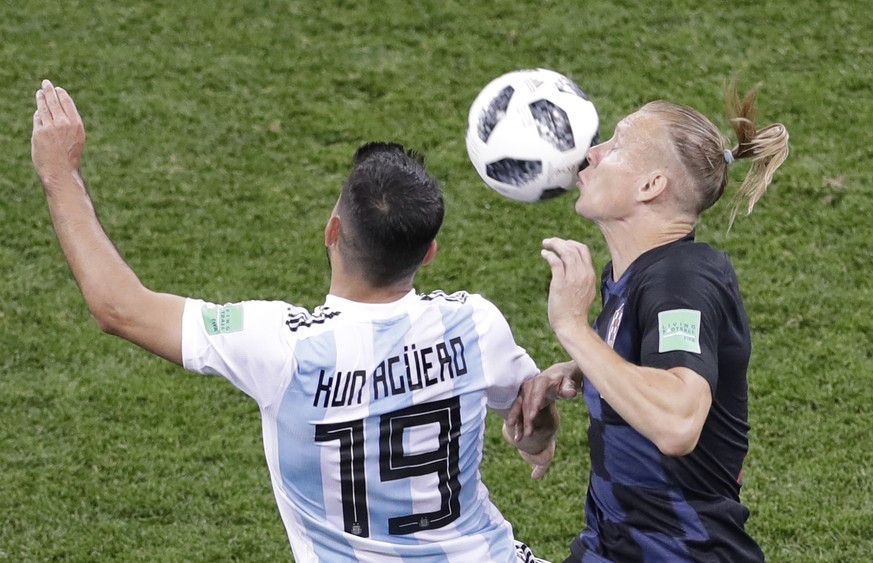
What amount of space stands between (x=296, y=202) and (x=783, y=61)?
12.6 feet

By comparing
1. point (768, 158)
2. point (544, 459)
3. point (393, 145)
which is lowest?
point (544, 459)

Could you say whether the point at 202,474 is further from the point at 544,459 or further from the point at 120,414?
the point at 544,459

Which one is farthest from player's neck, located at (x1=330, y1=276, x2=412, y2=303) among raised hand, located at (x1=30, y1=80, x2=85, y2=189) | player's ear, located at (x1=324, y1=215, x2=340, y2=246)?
raised hand, located at (x1=30, y1=80, x2=85, y2=189)

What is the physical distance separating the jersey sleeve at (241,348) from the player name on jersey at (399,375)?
0.41 feet

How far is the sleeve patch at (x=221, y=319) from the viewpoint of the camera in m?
3.35

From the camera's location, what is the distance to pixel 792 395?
257 inches

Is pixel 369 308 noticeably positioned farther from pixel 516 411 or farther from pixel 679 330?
pixel 679 330

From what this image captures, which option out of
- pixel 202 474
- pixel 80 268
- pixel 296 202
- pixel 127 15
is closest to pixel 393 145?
pixel 80 268

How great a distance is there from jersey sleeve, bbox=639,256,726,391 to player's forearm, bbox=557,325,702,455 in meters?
0.07

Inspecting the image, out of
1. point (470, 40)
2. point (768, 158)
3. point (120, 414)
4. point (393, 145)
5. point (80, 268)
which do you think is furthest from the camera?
point (470, 40)

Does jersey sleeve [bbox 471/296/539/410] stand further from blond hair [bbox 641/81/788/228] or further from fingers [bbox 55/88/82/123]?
fingers [bbox 55/88/82/123]

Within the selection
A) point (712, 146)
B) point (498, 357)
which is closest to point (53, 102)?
point (498, 357)

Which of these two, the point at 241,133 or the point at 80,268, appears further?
the point at 241,133

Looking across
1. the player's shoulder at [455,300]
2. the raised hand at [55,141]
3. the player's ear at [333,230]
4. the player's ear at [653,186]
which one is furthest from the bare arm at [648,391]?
the raised hand at [55,141]
